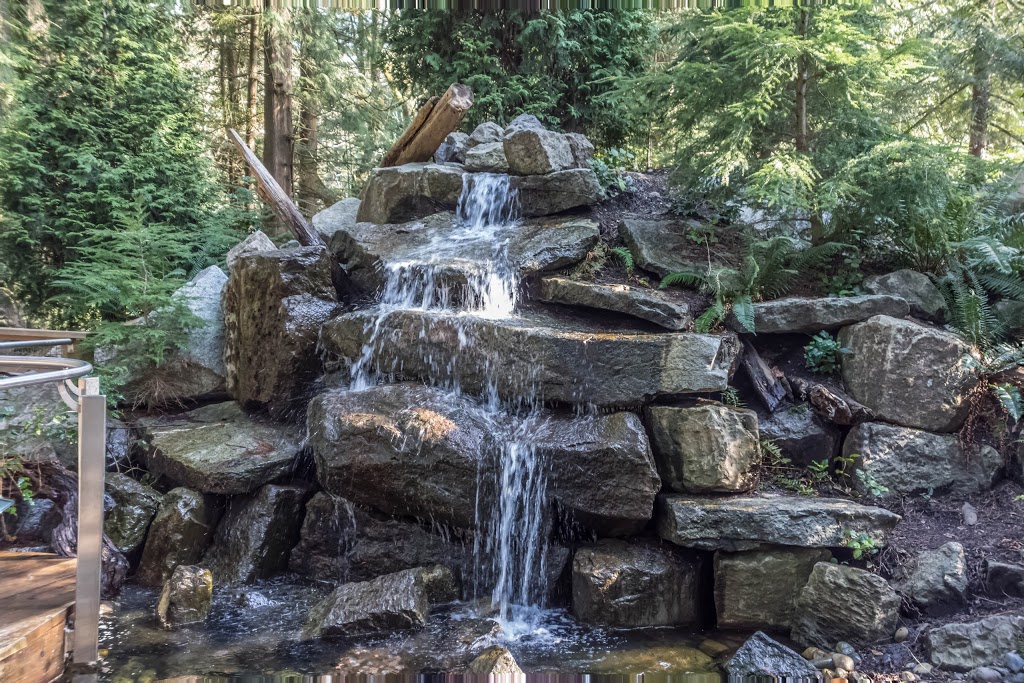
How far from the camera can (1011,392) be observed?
16.6ft

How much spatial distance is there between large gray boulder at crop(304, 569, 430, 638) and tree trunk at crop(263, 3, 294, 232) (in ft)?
29.6

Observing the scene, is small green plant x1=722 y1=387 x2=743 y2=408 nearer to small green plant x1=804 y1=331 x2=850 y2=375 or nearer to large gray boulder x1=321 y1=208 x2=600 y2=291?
small green plant x1=804 y1=331 x2=850 y2=375

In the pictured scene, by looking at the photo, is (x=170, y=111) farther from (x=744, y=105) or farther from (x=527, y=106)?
(x=744, y=105)

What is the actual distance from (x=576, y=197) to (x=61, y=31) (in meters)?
7.31

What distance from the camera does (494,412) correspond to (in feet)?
18.6

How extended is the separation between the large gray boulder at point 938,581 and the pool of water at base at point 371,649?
3.97 feet

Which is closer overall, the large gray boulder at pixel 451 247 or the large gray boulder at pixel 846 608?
the large gray boulder at pixel 846 608

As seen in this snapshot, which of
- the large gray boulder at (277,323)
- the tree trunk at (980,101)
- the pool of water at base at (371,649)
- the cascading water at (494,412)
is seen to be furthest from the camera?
the tree trunk at (980,101)

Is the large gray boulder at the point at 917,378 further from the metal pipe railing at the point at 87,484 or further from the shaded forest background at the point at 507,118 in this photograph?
the metal pipe railing at the point at 87,484

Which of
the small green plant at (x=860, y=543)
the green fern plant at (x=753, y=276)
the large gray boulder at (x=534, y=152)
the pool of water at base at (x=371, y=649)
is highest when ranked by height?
the large gray boulder at (x=534, y=152)

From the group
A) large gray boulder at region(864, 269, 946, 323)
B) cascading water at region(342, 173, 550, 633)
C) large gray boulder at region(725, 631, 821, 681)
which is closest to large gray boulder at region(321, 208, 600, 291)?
cascading water at region(342, 173, 550, 633)

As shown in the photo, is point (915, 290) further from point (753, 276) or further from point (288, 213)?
point (288, 213)

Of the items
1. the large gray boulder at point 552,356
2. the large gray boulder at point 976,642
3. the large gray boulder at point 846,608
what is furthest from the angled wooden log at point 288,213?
the large gray boulder at point 976,642

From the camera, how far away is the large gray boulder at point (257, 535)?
18.3 feet
